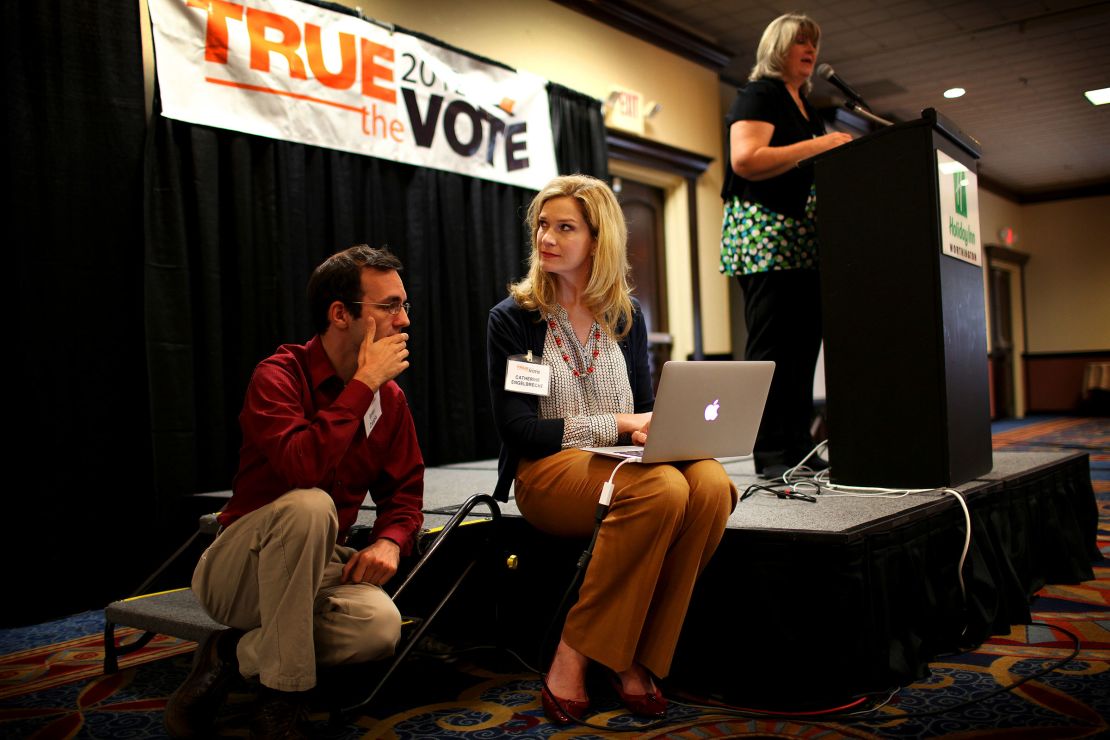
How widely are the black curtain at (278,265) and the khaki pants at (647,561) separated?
1.83 metres

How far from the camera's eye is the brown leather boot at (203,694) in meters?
1.53

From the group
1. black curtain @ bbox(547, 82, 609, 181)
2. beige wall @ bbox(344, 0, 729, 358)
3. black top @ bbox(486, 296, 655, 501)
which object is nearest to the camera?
black top @ bbox(486, 296, 655, 501)

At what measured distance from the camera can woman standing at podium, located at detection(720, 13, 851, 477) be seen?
270cm

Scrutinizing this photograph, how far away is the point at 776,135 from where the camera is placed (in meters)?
2.74

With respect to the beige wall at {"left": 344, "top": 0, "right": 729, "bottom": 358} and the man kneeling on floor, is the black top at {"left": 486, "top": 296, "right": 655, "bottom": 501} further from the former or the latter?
the beige wall at {"left": 344, "top": 0, "right": 729, "bottom": 358}

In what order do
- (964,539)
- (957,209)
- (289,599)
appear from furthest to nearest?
(957,209)
(964,539)
(289,599)

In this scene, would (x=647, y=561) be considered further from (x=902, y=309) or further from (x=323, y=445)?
(x=902, y=309)

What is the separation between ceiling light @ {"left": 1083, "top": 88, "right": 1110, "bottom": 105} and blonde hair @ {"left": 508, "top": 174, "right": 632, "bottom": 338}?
23.4ft

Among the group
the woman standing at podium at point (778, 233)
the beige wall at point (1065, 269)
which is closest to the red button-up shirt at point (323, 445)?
the woman standing at podium at point (778, 233)

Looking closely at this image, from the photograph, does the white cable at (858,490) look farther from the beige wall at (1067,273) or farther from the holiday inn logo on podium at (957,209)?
the beige wall at (1067,273)

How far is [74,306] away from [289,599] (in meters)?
1.74

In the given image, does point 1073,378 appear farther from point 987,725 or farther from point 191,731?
point 191,731

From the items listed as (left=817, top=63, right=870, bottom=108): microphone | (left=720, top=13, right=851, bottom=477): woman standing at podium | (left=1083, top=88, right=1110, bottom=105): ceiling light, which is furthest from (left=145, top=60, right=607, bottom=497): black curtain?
(left=1083, top=88, right=1110, bottom=105): ceiling light

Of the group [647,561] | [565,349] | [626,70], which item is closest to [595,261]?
[565,349]
